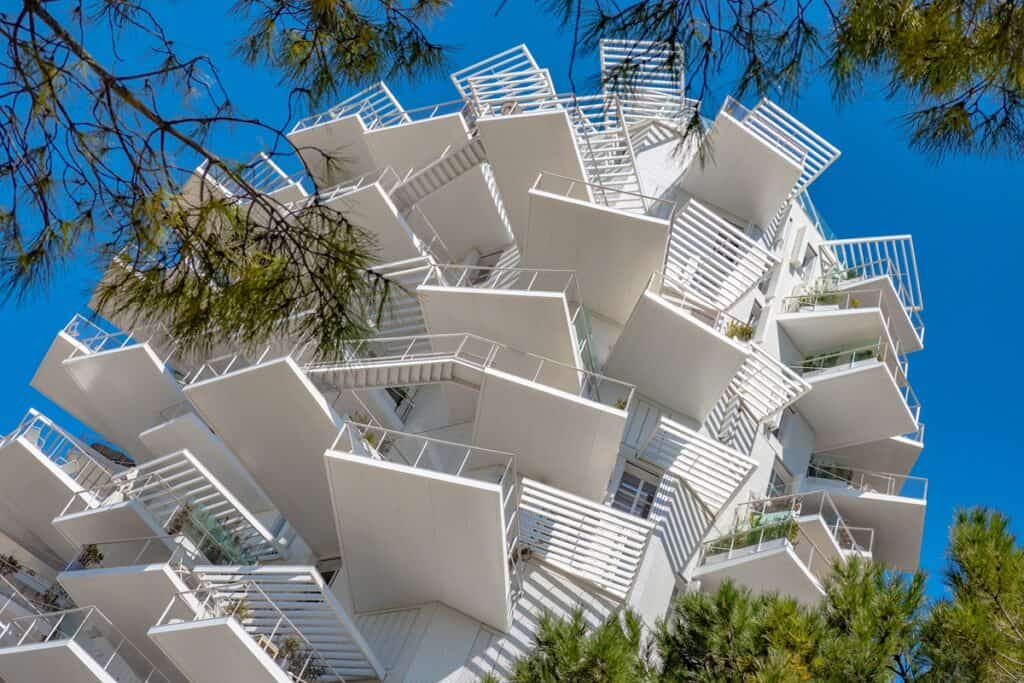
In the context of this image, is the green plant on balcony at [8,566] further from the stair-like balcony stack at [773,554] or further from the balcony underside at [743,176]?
the balcony underside at [743,176]

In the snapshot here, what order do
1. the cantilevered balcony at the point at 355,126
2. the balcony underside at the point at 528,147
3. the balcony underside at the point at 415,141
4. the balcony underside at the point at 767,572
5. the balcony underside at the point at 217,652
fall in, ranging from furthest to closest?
the cantilevered balcony at the point at 355,126 < the balcony underside at the point at 415,141 < the balcony underside at the point at 528,147 < the balcony underside at the point at 767,572 < the balcony underside at the point at 217,652

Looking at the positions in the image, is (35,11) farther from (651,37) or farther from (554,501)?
(554,501)

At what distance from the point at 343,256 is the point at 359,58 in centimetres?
195

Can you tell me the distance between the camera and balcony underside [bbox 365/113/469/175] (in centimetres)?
2302

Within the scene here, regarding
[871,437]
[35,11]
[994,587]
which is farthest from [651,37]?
[871,437]

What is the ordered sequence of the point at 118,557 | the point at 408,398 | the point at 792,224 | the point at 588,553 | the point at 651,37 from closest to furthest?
the point at 651,37
the point at 588,553
the point at 118,557
the point at 408,398
the point at 792,224

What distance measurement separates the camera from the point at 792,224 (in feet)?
82.5

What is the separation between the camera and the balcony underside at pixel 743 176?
2162 cm

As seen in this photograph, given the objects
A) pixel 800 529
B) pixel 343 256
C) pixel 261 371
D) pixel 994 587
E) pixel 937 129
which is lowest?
pixel 343 256

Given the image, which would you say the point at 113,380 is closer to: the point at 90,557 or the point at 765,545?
the point at 90,557

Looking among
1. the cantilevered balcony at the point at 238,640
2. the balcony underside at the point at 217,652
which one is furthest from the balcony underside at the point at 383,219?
the balcony underside at the point at 217,652

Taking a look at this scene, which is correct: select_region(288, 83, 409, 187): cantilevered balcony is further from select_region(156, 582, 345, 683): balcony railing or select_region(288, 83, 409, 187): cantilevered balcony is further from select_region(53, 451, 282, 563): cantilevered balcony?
select_region(156, 582, 345, 683): balcony railing

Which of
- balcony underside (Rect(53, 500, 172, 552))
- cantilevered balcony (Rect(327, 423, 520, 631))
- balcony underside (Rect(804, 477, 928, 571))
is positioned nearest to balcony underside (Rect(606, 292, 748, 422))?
cantilevered balcony (Rect(327, 423, 520, 631))

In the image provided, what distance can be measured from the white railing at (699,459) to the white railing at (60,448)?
10.6 meters
